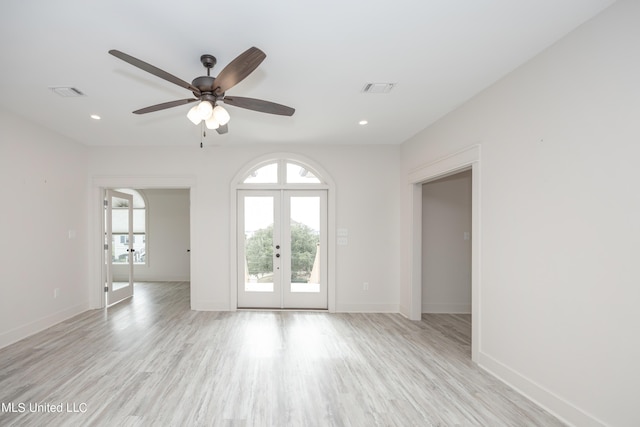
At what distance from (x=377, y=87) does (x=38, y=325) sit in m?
5.31

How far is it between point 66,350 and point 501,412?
4522mm

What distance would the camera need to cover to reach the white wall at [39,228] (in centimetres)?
346

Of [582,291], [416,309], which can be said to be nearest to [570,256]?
[582,291]

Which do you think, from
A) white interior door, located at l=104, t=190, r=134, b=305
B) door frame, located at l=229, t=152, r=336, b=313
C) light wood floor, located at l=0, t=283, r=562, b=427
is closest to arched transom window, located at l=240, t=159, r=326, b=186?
door frame, located at l=229, t=152, r=336, b=313

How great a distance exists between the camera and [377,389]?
2.54m

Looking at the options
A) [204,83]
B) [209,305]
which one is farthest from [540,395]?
[209,305]

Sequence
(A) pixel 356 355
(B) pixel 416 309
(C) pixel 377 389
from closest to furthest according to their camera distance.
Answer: (C) pixel 377 389 → (A) pixel 356 355 → (B) pixel 416 309

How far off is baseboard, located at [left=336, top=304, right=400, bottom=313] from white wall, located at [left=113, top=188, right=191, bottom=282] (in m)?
4.74

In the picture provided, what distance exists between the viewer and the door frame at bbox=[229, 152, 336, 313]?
475 cm

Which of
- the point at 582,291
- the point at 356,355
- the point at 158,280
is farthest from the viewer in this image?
the point at 158,280

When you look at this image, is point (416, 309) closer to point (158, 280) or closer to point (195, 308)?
point (195, 308)

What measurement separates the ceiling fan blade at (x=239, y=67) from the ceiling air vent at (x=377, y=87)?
1.35m

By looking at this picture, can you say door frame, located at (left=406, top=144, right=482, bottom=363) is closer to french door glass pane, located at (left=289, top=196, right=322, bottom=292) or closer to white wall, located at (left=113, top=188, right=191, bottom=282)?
french door glass pane, located at (left=289, top=196, right=322, bottom=292)

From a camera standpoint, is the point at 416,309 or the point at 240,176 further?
the point at 240,176
